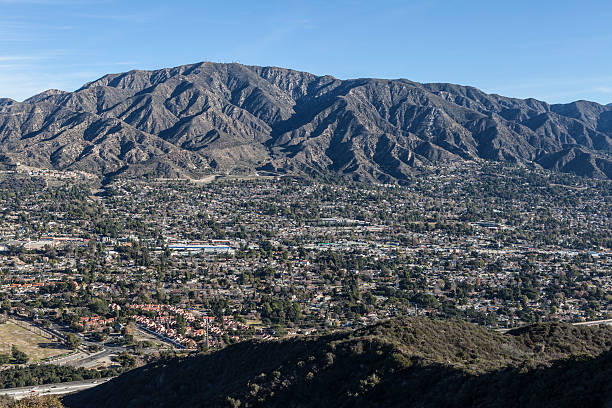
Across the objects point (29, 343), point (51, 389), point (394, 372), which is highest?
point (394, 372)

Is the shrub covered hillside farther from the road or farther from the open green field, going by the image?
the open green field

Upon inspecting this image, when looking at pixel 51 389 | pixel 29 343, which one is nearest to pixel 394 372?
pixel 51 389

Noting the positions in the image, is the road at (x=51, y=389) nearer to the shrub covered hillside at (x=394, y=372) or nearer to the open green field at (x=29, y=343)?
the shrub covered hillside at (x=394, y=372)

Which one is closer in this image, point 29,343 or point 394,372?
point 394,372

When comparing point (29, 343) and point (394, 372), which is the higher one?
point (394, 372)

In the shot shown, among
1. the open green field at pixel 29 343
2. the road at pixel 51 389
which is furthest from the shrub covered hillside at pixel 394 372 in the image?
the open green field at pixel 29 343

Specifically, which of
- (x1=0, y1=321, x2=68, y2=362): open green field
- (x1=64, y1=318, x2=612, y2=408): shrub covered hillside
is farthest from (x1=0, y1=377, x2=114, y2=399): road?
(x1=0, y1=321, x2=68, y2=362): open green field

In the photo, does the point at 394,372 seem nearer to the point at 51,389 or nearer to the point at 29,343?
the point at 51,389
